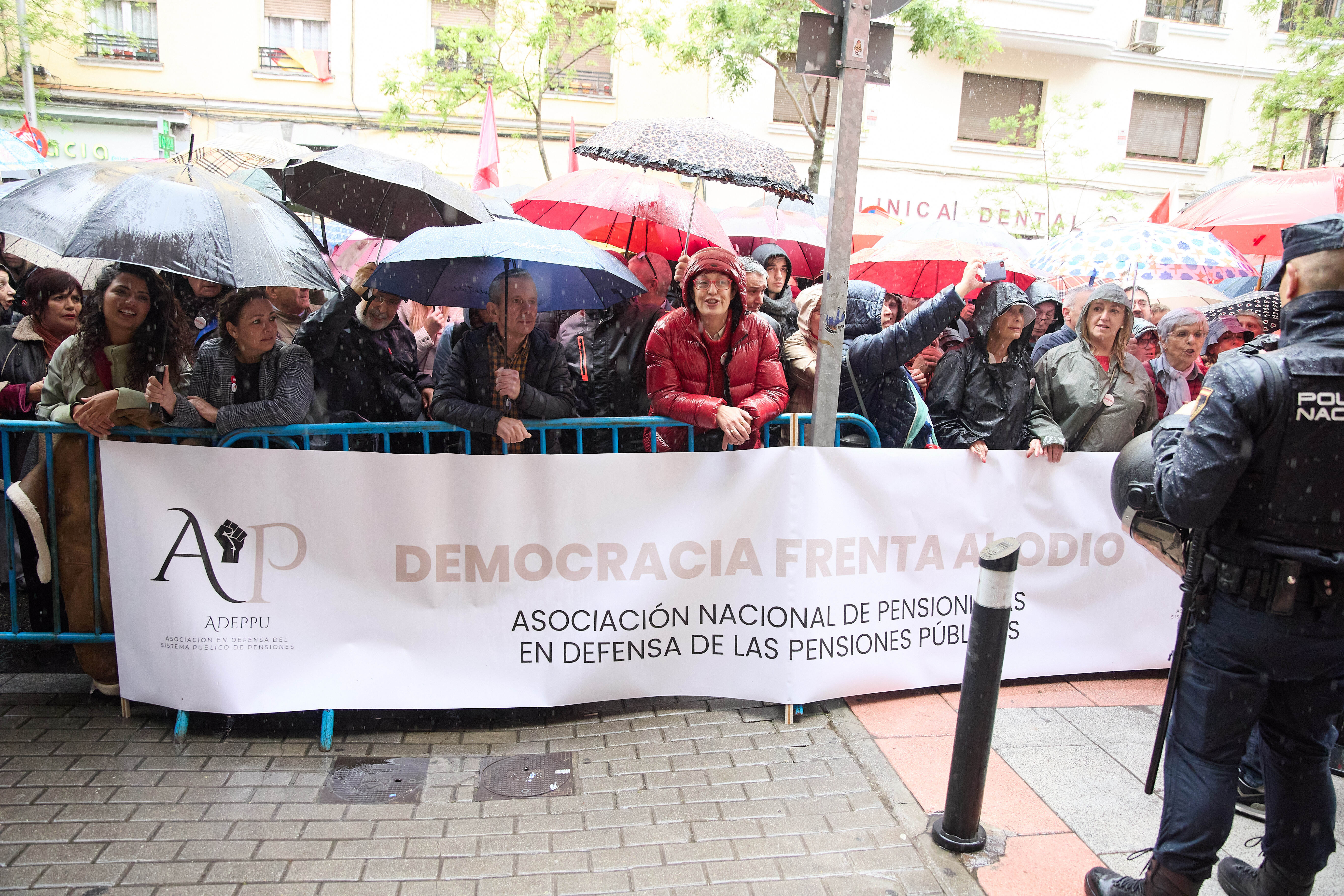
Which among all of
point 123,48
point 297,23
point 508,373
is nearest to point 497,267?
point 508,373

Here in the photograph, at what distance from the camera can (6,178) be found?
9.45 metres

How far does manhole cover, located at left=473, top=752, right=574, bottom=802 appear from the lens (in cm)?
348

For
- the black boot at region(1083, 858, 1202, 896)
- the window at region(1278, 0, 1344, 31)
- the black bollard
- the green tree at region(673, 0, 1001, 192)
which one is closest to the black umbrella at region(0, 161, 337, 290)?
the black bollard

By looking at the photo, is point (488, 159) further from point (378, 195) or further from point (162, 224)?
point (162, 224)

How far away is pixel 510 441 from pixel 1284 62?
22696 mm

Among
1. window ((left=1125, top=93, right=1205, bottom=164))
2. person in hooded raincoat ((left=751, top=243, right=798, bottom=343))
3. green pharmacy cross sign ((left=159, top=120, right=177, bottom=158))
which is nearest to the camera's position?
person in hooded raincoat ((left=751, top=243, right=798, bottom=343))

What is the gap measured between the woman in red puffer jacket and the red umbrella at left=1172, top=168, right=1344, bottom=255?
14.4ft

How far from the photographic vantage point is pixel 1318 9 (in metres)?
21.1

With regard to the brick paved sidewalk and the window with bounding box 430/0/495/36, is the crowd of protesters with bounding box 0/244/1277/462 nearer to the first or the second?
the brick paved sidewalk

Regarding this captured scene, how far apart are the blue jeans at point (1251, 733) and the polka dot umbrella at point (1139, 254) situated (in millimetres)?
4371

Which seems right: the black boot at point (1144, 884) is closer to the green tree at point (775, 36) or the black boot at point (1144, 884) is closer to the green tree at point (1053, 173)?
the green tree at point (775, 36)

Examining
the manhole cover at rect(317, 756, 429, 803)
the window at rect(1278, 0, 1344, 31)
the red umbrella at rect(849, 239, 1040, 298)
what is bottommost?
the manhole cover at rect(317, 756, 429, 803)

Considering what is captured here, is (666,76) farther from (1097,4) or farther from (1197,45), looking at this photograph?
(1197,45)

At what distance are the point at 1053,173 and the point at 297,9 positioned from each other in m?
18.4
